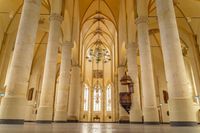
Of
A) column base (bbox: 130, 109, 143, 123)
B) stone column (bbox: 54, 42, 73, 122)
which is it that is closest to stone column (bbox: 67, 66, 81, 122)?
stone column (bbox: 54, 42, 73, 122)

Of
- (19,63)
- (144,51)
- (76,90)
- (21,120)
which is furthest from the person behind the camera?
(76,90)

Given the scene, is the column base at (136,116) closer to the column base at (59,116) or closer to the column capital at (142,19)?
the column base at (59,116)

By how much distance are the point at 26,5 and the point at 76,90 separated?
11798 millimetres

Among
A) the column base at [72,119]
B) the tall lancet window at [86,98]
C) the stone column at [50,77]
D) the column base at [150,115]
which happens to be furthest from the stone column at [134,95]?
the tall lancet window at [86,98]

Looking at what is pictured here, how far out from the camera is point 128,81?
36.8 feet

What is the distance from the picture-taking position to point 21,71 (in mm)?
6148

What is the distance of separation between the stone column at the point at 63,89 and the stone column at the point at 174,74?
7452 millimetres

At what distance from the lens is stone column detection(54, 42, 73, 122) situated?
11172 mm

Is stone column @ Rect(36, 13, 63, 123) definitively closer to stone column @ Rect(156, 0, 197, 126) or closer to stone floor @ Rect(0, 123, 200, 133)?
stone floor @ Rect(0, 123, 200, 133)

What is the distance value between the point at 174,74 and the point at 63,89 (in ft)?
26.8

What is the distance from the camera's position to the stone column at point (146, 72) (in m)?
8.84

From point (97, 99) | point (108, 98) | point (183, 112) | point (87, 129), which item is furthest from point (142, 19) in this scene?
point (97, 99)

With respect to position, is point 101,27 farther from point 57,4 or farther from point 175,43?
point 175,43

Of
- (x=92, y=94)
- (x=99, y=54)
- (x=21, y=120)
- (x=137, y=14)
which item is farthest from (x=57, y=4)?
(x=92, y=94)
